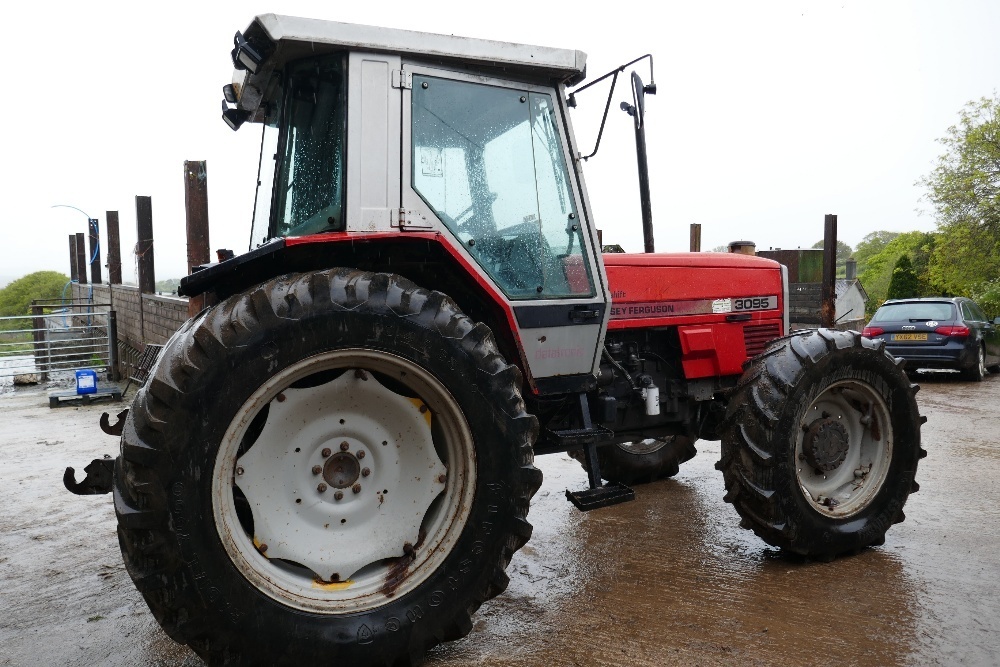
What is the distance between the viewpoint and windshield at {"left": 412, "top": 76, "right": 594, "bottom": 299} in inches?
125

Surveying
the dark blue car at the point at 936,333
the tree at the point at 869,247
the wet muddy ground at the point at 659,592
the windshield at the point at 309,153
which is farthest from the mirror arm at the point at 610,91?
the tree at the point at 869,247

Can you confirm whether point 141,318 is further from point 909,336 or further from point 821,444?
point 909,336

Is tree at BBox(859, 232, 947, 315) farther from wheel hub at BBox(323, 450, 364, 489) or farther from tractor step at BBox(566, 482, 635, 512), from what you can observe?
wheel hub at BBox(323, 450, 364, 489)

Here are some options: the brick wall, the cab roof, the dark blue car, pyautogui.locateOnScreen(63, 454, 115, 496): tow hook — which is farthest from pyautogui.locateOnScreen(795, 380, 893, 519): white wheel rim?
the dark blue car

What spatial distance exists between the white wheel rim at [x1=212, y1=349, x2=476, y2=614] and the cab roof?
1.28 m

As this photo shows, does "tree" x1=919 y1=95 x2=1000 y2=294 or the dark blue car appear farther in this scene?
"tree" x1=919 y1=95 x2=1000 y2=294

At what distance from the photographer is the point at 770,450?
3.70m

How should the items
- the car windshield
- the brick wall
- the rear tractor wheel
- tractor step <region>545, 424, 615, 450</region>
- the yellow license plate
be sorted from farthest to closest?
1. the car windshield
2. the yellow license plate
3. the brick wall
4. the rear tractor wheel
5. tractor step <region>545, 424, 615, 450</region>

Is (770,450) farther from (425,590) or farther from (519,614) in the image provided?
(425,590)

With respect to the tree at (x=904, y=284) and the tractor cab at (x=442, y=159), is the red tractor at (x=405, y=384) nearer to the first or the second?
the tractor cab at (x=442, y=159)

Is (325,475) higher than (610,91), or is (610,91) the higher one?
(610,91)

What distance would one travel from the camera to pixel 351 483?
9.36ft

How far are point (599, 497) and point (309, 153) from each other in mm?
2047

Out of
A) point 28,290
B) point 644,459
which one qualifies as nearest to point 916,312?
point 644,459
